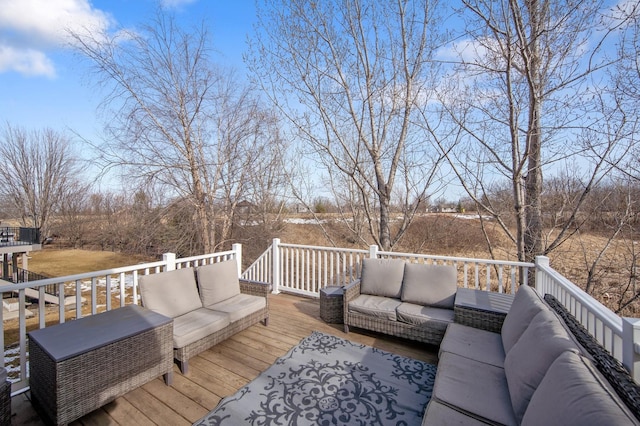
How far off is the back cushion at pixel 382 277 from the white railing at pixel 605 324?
157 cm

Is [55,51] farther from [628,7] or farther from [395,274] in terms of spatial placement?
[628,7]

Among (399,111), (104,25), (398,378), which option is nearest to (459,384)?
(398,378)

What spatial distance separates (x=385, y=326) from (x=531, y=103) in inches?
162

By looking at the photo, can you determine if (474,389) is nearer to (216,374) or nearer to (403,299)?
(403,299)

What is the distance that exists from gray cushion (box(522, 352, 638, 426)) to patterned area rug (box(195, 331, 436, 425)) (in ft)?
3.54

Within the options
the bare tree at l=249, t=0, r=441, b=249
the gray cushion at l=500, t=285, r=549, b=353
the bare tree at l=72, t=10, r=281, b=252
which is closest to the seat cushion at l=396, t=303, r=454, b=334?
the gray cushion at l=500, t=285, r=549, b=353

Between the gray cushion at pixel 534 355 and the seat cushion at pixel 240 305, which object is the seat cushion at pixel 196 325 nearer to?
the seat cushion at pixel 240 305

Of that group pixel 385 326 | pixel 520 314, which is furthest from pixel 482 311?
pixel 385 326

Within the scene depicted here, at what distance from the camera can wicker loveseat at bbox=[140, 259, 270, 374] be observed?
8.72ft

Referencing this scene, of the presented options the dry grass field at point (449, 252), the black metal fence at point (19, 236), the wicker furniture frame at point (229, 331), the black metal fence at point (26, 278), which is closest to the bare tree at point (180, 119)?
the dry grass field at point (449, 252)

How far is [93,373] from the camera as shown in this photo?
1.93 m

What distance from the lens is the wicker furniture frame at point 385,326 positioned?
2932 mm

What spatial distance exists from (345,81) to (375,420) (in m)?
5.87

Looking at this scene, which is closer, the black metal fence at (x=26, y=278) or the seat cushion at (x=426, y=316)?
the seat cushion at (x=426, y=316)
